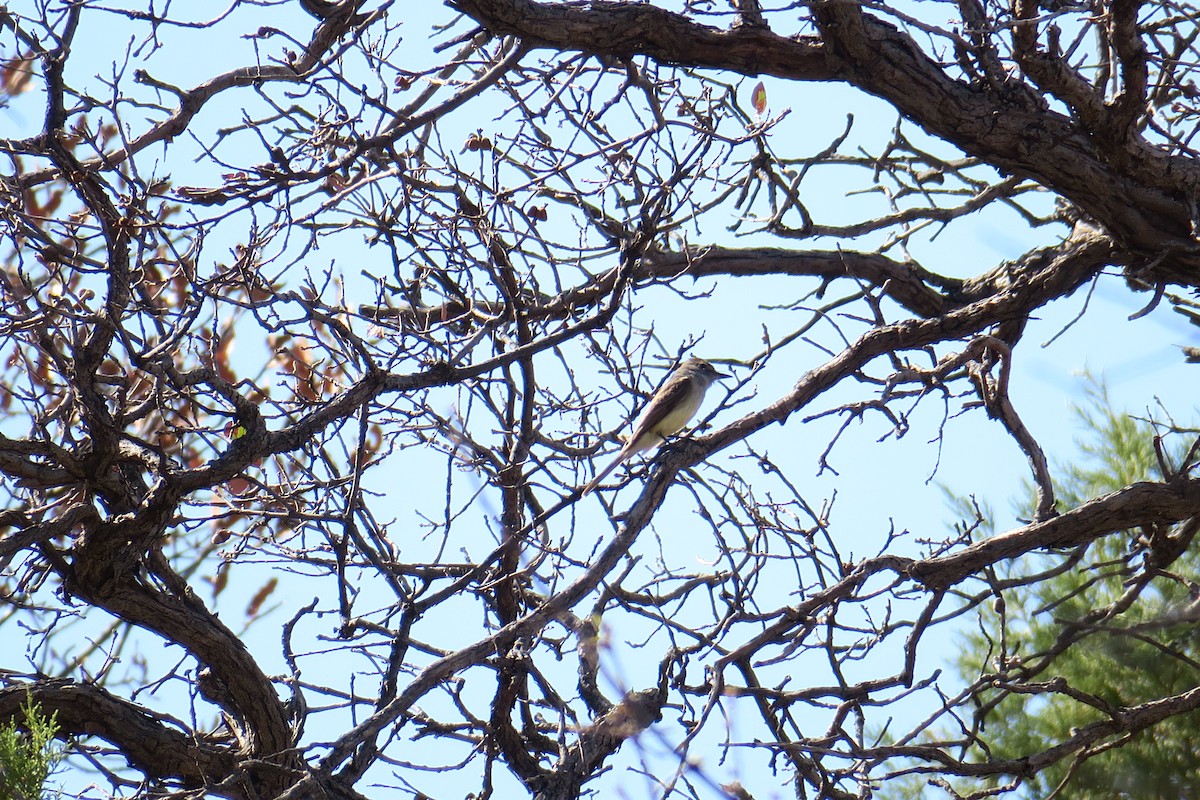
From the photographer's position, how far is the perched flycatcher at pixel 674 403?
627 centimetres

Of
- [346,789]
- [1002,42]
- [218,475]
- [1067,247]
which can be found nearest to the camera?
[218,475]

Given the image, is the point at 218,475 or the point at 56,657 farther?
the point at 56,657

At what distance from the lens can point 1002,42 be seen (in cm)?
511

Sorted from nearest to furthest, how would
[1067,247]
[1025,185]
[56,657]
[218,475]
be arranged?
[218,475]
[1067,247]
[56,657]
[1025,185]

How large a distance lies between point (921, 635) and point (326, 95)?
325 cm

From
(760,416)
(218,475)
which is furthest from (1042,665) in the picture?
(218,475)

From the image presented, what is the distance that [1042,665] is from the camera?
17.1 feet

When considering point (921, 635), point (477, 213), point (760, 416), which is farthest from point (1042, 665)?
point (477, 213)

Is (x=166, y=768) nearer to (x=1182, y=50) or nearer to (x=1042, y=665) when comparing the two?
(x=1042, y=665)

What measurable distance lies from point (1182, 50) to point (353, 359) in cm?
423

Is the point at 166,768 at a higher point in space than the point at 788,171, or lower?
lower

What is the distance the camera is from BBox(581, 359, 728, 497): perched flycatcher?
6268 mm

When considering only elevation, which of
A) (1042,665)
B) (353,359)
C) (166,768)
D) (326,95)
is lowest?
(1042,665)

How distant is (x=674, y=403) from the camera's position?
21.8ft
